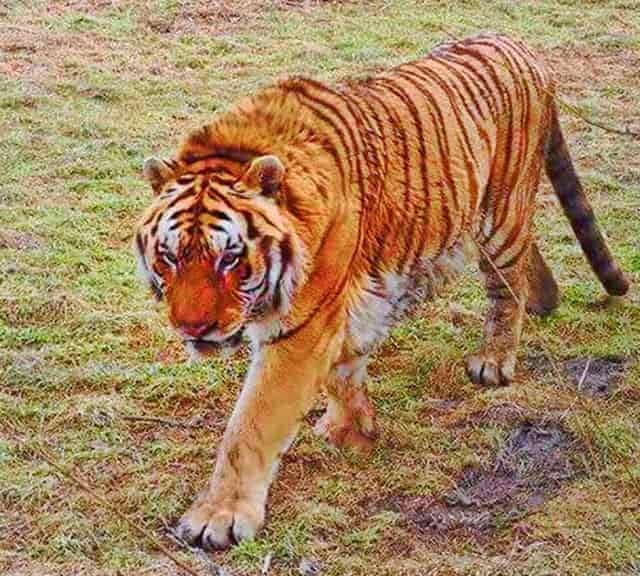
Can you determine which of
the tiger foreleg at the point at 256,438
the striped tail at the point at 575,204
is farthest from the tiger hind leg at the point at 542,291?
the tiger foreleg at the point at 256,438

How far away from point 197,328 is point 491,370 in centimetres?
191

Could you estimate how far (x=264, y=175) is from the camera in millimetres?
3908

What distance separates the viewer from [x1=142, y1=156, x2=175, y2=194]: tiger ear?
4016 mm

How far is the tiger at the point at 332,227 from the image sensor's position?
3.88 m

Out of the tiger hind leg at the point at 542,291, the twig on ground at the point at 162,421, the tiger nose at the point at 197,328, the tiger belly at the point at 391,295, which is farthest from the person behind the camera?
the tiger hind leg at the point at 542,291

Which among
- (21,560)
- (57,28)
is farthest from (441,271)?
(57,28)

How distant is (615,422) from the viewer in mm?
4910

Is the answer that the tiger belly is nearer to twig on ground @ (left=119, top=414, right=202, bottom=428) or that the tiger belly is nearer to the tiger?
the tiger

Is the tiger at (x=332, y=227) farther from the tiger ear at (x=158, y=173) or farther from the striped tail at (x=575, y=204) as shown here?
the striped tail at (x=575, y=204)

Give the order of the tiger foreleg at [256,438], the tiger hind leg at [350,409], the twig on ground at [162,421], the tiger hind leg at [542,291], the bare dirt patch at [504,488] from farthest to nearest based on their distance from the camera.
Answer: the tiger hind leg at [542,291] → the twig on ground at [162,421] → the tiger hind leg at [350,409] → the bare dirt patch at [504,488] → the tiger foreleg at [256,438]

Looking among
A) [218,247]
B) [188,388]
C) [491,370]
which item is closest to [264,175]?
[218,247]

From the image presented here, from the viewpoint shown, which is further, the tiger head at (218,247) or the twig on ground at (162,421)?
the twig on ground at (162,421)

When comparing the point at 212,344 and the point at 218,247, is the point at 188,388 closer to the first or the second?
the point at 212,344

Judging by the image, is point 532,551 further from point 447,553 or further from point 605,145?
point 605,145
